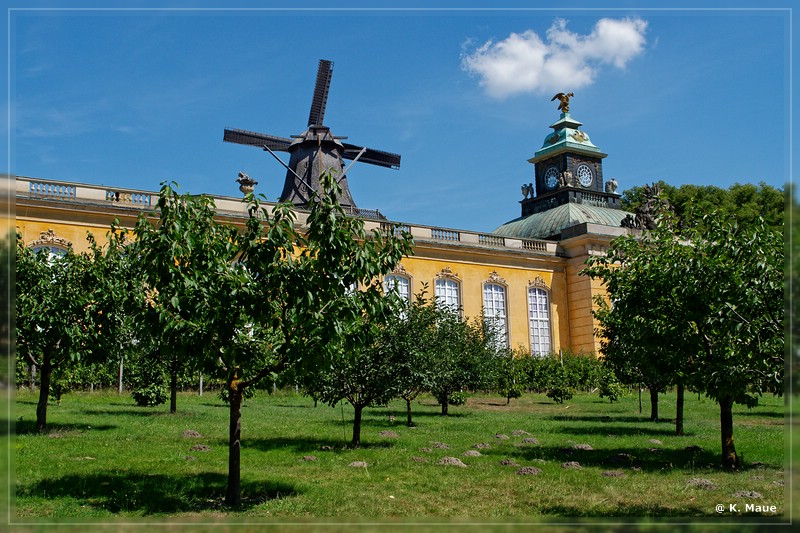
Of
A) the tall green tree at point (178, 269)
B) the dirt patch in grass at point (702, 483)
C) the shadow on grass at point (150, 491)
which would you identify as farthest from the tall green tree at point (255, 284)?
the dirt patch in grass at point (702, 483)

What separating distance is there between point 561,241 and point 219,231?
1247 inches

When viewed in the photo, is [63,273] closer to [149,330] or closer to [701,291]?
[149,330]

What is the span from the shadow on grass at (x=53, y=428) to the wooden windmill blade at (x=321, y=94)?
33115 mm

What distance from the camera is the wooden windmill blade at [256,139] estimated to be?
4438 centimetres

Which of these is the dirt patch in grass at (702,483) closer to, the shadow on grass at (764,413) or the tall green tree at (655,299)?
the tall green tree at (655,299)

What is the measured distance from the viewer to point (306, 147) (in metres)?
44.3

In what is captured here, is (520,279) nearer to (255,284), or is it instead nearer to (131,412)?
(131,412)

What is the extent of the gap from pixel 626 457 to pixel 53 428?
37.6ft

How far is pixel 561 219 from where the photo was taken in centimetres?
4366

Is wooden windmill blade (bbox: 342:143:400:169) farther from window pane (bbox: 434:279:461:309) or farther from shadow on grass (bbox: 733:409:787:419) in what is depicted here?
shadow on grass (bbox: 733:409:787:419)

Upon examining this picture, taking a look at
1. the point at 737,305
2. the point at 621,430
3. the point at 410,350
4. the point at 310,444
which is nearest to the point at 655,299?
the point at 737,305

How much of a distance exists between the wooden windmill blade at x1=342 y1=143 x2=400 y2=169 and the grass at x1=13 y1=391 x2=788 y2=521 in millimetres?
26472

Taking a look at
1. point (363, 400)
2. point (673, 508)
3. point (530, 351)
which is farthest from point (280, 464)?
point (530, 351)

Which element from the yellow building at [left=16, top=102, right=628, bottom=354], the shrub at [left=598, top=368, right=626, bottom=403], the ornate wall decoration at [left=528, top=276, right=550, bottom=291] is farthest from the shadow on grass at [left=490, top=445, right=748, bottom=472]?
the ornate wall decoration at [left=528, top=276, right=550, bottom=291]
